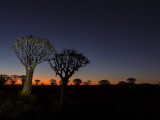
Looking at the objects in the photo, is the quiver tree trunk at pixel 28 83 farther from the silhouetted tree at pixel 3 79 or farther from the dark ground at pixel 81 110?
the silhouetted tree at pixel 3 79

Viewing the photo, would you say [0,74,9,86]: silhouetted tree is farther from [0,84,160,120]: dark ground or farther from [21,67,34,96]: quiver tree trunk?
[21,67,34,96]: quiver tree trunk

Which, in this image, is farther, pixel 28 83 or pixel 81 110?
pixel 28 83

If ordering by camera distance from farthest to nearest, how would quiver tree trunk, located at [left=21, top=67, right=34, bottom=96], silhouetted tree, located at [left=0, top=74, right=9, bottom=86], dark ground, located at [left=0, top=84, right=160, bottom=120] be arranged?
1. silhouetted tree, located at [left=0, top=74, right=9, bottom=86]
2. quiver tree trunk, located at [left=21, top=67, right=34, bottom=96]
3. dark ground, located at [left=0, top=84, right=160, bottom=120]

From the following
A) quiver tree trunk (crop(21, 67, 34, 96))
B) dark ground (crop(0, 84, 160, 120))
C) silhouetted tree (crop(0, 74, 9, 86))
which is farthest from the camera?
silhouetted tree (crop(0, 74, 9, 86))

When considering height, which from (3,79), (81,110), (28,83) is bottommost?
(81,110)

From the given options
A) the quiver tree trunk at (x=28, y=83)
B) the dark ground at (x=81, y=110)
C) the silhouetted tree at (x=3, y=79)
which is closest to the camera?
the dark ground at (x=81, y=110)

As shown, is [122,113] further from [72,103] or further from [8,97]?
[8,97]

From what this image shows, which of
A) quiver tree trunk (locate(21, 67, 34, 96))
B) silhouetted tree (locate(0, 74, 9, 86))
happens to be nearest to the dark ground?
quiver tree trunk (locate(21, 67, 34, 96))

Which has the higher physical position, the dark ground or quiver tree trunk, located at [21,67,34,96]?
quiver tree trunk, located at [21,67,34,96]

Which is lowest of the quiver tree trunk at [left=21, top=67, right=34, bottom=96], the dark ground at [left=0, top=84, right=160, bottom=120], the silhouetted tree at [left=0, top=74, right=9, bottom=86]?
the dark ground at [left=0, top=84, right=160, bottom=120]

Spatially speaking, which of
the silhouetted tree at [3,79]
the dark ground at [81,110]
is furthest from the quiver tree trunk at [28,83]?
the silhouetted tree at [3,79]

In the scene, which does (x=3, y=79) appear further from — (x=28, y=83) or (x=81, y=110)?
(x=81, y=110)

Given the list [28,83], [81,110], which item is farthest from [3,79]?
[81,110]

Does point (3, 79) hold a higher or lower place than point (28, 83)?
higher
